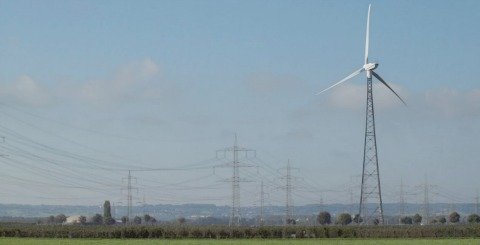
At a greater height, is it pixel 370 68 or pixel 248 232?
pixel 370 68

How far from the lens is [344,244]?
70750 mm

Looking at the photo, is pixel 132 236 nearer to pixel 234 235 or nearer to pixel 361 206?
pixel 234 235

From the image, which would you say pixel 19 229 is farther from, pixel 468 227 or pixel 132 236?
pixel 468 227

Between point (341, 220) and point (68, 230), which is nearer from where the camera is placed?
point (68, 230)

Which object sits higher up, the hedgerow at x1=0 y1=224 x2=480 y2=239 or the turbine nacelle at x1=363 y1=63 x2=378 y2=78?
the turbine nacelle at x1=363 y1=63 x2=378 y2=78

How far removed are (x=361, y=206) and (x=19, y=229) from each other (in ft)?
128

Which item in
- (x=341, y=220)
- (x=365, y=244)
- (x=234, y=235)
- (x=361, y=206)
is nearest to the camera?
(x=365, y=244)

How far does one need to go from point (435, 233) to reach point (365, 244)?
30.1 m

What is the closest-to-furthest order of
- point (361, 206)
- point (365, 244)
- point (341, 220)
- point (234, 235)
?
1. point (365, 244)
2. point (361, 206)
3. point (234, 235)
4. point (341, 220)

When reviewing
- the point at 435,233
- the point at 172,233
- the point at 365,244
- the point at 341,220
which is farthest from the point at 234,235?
the point at 341,220

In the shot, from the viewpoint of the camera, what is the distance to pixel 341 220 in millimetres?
180625

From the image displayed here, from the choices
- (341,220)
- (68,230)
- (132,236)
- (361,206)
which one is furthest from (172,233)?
(341,220)

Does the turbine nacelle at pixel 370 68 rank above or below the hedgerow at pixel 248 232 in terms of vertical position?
above

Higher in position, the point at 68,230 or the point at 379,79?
the point at 379,79
